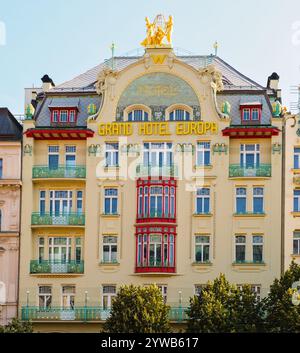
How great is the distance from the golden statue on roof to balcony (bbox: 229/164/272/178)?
8636 millimetres

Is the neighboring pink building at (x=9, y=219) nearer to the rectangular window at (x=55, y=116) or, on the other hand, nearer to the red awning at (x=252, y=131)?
the rectangular window at (x=55, y=116)

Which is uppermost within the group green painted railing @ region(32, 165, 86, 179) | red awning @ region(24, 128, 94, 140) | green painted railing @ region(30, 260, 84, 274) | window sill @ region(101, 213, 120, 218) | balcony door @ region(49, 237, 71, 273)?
red awning @ region(24, 128, 94, 140)

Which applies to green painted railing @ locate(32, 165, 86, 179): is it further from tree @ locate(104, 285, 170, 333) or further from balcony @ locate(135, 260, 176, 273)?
tree @ locate(104, 285, 170, 333)

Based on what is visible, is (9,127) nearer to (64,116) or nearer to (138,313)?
(64,116)

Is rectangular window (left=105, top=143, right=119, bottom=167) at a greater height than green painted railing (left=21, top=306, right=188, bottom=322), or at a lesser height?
greater

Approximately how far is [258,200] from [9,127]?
15.9 meters

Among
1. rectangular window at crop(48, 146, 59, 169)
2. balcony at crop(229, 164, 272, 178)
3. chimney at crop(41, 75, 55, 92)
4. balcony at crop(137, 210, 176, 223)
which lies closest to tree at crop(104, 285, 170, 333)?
balcony at crop(137, 210, 176, 223)

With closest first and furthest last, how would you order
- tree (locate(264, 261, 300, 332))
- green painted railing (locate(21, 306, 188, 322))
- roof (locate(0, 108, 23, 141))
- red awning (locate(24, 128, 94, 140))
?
tree (locate(264, 261, 300, 332))
green painted railing (locate(21, 306, 188, 322))
red awning (locate(24, 128, 94, 140))
roof (locate(0, 108, 23, 141))

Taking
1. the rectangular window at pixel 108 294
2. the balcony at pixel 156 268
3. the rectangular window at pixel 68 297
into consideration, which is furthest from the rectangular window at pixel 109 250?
the rectangular window at pixel 68 297

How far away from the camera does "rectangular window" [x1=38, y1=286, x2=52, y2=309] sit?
2176 inches

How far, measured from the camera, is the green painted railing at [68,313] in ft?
177

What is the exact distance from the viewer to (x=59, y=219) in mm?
55750

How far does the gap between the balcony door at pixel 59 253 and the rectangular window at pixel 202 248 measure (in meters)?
7.68
